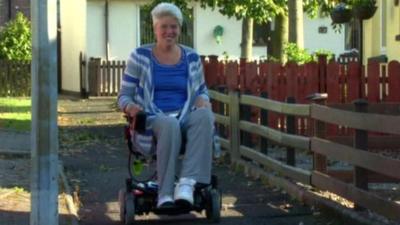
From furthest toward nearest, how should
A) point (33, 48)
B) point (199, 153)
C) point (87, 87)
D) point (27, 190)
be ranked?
point (87, 87)
point (27, 190)
point (199, 153)
point (33, 48)

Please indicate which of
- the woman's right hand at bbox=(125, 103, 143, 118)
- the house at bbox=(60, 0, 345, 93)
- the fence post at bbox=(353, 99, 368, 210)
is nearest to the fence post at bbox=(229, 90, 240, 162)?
the fence post at bbox=(353, 99, 368, 210)

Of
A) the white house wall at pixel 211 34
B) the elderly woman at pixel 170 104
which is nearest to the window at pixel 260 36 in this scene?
the white house wall at pixel 211 34

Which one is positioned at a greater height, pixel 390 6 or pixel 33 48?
pixel 390 6

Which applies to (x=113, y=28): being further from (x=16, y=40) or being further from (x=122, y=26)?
(x=16, y=40)

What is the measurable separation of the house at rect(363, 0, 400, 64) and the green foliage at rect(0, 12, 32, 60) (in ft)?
37.9

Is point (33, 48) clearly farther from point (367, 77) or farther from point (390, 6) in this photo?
point (390, 6)

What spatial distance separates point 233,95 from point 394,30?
7.09 metres

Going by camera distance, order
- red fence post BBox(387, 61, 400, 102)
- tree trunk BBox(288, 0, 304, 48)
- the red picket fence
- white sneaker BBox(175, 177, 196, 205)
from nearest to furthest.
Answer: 1. white sneaker BBox(175, 177, 196, 205)
2. red fence post BBox(387, 61, 400, 102)
3. the red picket fence
4. tree trunk BBox(288, 0, 304, 48)

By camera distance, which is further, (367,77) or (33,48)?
(367,77)

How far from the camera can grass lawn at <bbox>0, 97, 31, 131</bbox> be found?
1704 cm

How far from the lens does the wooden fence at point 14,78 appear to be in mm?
27453

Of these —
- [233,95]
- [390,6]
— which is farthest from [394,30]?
[233,95]

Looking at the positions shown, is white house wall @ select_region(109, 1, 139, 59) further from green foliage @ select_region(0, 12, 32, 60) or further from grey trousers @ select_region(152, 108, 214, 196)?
grey trousers @ select_region(152, 108, 214, 196)

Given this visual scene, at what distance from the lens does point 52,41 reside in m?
6.11
